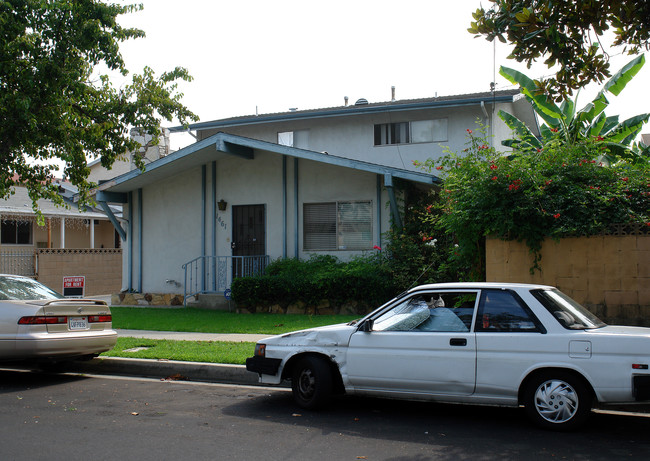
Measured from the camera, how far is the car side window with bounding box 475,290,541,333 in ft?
20.5

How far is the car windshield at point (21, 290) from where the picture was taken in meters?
9.10

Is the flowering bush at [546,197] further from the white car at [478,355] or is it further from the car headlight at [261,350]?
the car headlight at [261,350]

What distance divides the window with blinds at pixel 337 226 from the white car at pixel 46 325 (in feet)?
27.8

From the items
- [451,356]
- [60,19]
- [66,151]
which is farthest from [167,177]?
[451,356]

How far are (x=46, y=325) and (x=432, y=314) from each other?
17.4 feet

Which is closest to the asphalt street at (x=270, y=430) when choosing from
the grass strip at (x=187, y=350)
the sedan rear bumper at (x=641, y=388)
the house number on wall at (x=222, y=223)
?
the sedan rear bumper at (x=641, y=388)

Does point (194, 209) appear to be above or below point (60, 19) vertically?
below

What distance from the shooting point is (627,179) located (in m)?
10.2

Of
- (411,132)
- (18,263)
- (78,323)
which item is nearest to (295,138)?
(411,132)

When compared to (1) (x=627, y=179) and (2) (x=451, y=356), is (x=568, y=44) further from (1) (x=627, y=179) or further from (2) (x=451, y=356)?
(2) (x=451, y=356)

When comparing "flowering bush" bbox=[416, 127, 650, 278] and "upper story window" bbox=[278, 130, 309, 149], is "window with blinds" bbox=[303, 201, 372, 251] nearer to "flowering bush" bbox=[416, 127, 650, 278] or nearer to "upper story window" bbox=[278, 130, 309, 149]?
"upper story window" bbox=[278, 130, 309, 149]

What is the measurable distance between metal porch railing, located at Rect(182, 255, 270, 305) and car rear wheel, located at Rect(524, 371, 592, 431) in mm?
11878

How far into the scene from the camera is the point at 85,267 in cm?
2439

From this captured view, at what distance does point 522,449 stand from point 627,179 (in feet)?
20.9
